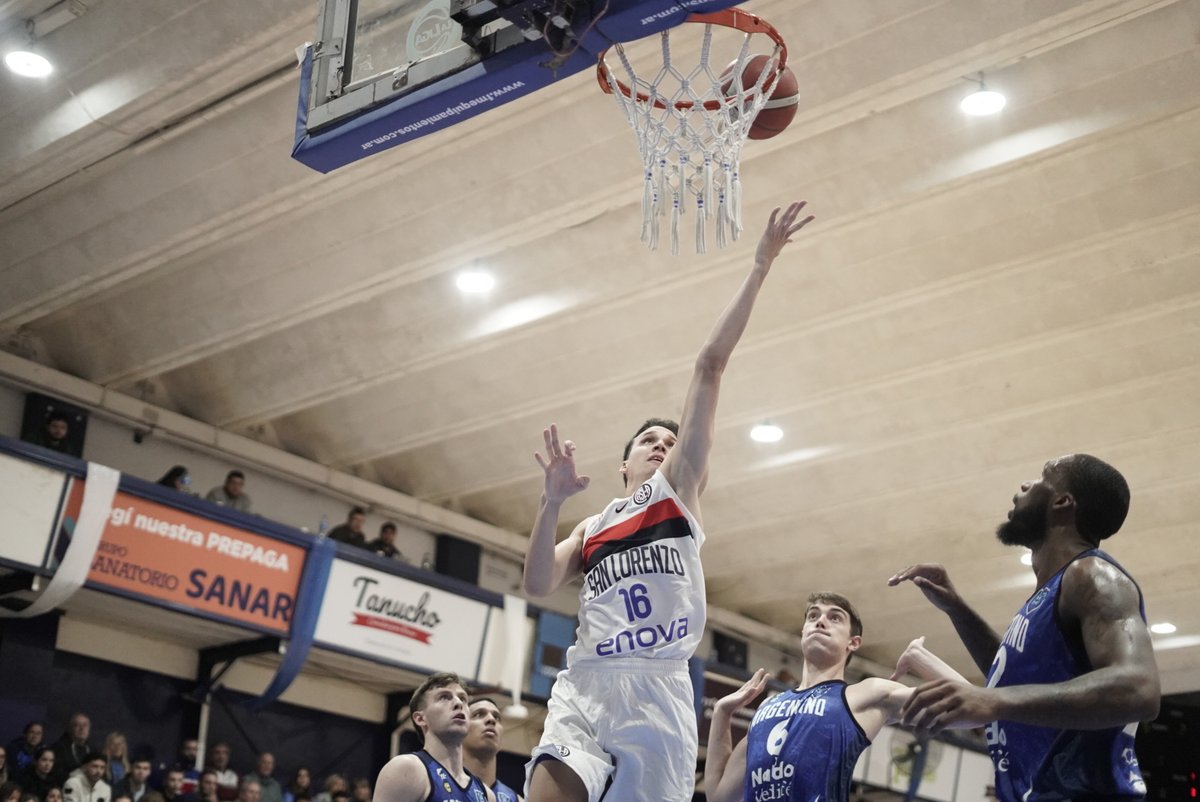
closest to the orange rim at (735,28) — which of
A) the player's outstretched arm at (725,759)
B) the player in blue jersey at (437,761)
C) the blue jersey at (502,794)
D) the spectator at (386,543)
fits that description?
the player's outstretched arm at (725,759)

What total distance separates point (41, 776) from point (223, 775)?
8.89 ft

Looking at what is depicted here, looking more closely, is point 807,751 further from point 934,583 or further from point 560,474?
point 560,474

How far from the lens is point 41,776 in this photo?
12250 mm

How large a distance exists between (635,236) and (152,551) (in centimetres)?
573

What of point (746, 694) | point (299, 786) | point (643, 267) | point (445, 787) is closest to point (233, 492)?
point (299, 786)

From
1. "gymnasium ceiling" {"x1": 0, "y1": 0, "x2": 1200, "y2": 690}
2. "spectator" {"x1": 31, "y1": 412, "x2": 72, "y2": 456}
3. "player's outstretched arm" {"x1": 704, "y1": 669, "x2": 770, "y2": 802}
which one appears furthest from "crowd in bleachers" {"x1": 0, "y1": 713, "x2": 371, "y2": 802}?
"player's outstretched arm" {"x1": 704, "y1": 669, "x2": 770, "y2": 802}

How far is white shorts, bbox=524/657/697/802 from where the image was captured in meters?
4.31

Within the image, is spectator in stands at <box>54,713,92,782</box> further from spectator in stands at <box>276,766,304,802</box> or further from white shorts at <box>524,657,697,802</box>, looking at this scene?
white shorts at <box>524,657,697,802</box>

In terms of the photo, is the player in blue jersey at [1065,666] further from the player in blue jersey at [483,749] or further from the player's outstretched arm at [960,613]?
the player in blue jersey at [483,749]

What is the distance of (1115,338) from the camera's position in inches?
584

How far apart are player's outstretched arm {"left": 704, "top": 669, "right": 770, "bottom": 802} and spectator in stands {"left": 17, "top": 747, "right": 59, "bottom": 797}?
871 centimetres

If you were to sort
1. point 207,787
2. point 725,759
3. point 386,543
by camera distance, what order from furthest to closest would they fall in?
1. point 386,543
2. point 207,787
3. point 725,759

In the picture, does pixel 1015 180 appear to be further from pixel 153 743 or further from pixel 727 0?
pixel 153 743

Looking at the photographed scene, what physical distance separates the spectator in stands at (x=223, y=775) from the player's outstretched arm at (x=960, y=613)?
39.6ft
